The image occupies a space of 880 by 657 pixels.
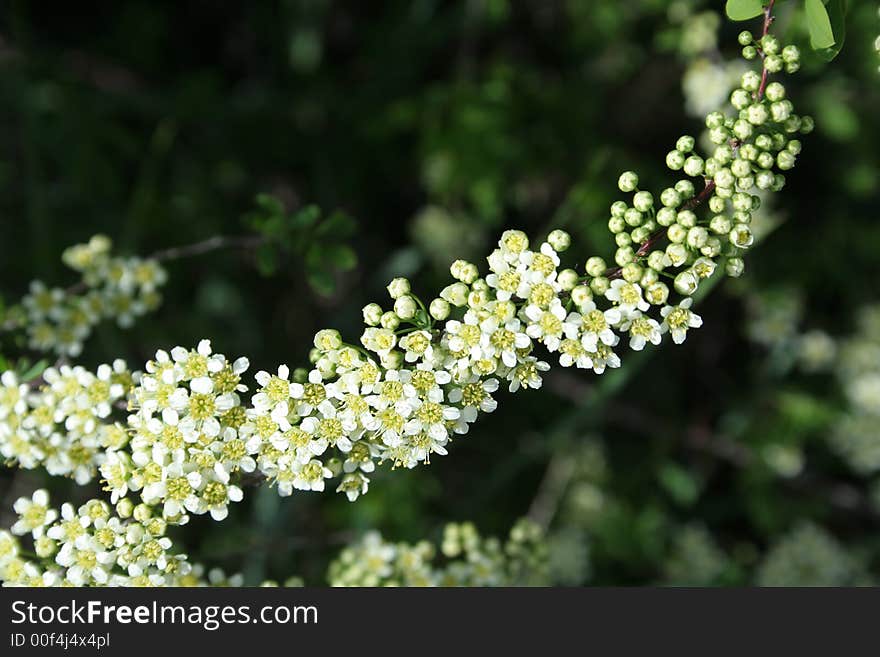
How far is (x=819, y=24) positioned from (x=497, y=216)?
2295 mm

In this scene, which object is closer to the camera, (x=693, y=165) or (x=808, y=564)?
(x=693, y=165)

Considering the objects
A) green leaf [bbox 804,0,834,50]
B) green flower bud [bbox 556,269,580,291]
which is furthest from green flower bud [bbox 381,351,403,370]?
green leaf [bbox 804,0,834,50]

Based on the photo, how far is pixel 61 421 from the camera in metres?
2.32

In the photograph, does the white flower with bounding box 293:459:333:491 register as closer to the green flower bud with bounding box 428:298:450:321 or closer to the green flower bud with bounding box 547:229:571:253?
the green flower bud with bounding box 428:298:450:321

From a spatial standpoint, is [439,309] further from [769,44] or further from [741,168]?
[769,44]

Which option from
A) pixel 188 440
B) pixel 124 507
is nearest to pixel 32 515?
pixel 124 507

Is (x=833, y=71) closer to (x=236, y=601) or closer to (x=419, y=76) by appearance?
(x=419, y=76)

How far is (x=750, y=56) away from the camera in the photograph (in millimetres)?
2066

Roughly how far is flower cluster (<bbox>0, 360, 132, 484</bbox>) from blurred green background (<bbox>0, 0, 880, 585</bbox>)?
52.0 inches

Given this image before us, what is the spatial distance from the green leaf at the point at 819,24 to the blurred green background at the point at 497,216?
66.0 inches

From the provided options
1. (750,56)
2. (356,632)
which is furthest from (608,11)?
(356,632)

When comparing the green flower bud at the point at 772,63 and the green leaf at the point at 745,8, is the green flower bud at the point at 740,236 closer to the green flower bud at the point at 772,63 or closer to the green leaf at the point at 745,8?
the green flower bud at the point at 772,63

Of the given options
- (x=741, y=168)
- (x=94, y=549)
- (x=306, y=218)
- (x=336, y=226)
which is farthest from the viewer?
(x=336, y=226)

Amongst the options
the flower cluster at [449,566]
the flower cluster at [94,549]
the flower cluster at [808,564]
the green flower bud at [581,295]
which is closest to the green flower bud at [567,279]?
the green flower bud at [581,295]
